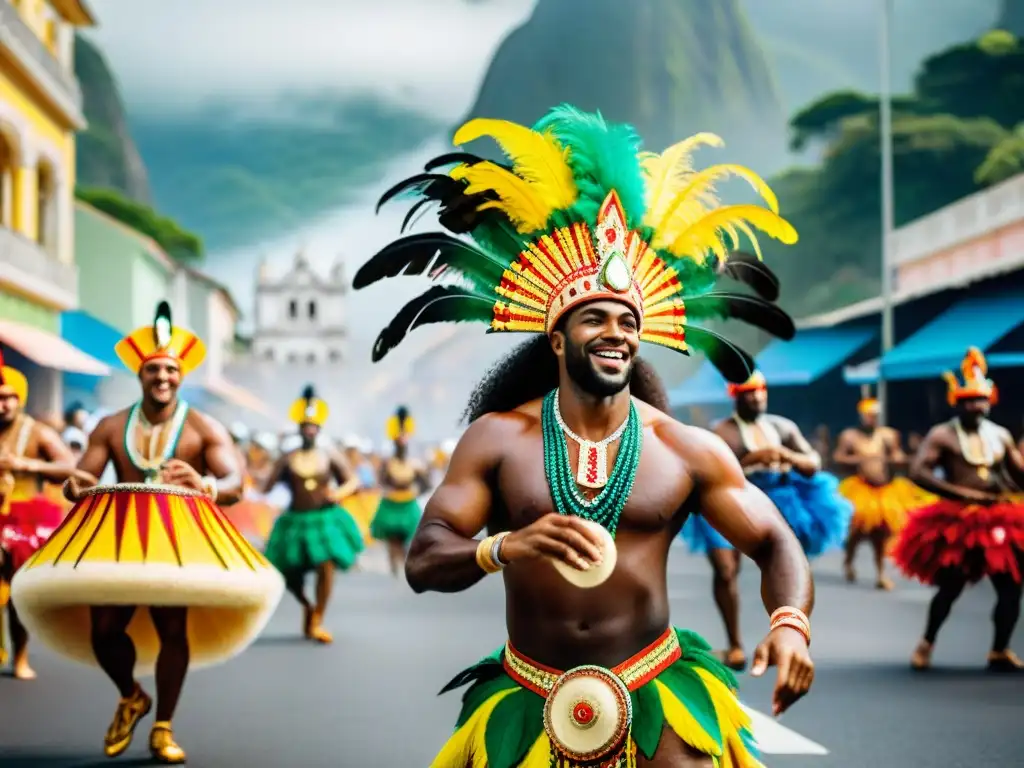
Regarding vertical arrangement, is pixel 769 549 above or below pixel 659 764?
above

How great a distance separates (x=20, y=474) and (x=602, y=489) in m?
6.78

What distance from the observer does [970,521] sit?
35.1 feet

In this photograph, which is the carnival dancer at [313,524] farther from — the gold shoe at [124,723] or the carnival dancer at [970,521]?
the gold shoe at [124,723]

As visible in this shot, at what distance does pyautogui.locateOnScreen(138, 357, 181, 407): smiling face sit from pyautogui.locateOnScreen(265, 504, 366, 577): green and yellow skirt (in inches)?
212

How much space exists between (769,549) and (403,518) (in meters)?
15.7

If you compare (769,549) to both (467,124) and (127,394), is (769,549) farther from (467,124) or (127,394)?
(127,394)

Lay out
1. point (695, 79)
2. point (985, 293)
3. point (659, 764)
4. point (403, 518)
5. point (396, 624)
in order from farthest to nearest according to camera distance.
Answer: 1. point (695, 79)
2. point (985, 293)
3. point (403, 518)
4. point (396, 624)
5. point (659, 764)

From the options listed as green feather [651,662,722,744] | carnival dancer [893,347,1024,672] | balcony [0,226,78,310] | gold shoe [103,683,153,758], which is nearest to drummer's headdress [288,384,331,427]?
carnival dancer [893,347,1024,672]

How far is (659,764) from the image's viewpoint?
4359 millimetres

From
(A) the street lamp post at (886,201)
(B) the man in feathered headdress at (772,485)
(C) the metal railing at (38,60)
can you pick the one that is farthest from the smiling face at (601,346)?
(C) the metal railing at (38,60)

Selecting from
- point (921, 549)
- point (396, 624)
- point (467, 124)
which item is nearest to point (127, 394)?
point (396, 624)

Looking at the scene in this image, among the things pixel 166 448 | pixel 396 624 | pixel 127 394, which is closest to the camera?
pixel 166 448

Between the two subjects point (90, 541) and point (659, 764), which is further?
point (90, 541)

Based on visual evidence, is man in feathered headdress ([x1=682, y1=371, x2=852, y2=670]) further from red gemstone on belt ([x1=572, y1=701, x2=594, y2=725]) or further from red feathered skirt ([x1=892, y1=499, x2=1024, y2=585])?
red gemstone on belt ([x1=572, y1=701, x2=594, y2=725])
